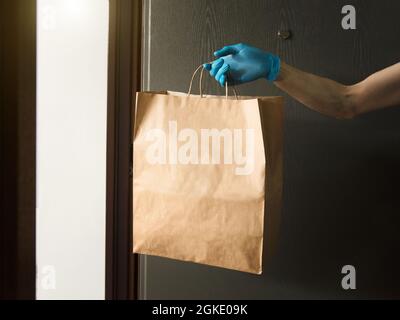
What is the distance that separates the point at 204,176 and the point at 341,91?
1.04ft

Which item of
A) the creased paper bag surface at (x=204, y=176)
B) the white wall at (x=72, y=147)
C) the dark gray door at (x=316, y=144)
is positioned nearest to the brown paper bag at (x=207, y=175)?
the creased paper bag surface at (x=204, y=176)

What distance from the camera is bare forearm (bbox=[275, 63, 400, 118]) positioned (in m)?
0.69

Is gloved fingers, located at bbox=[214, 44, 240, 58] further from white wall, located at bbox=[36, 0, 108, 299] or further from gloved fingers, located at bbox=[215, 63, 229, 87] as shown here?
white wall, located at bbox=[36, 0, 108, 299]

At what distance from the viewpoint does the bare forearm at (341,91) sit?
0.69 meters

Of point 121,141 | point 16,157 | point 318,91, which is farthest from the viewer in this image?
point 121,141

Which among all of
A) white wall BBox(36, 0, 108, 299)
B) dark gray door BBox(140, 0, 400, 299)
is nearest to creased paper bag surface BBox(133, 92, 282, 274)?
dark gray door BBox(140, 0, 400, 299)

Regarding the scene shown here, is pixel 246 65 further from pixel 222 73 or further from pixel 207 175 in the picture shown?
pixel 207 175

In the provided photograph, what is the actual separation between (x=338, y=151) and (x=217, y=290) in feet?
1.31

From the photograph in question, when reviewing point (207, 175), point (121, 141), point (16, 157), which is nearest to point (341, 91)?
point (207, 175)

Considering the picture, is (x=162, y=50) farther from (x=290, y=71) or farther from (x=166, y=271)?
(x=166, y=271)

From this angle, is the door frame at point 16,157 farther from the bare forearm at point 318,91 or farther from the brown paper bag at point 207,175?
the bare forearm at point 318,91

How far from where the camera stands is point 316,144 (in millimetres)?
784

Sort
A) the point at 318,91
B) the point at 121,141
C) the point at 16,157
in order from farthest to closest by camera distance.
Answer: the point at 121,141 < the point at 318,91 < the point at 16,157
